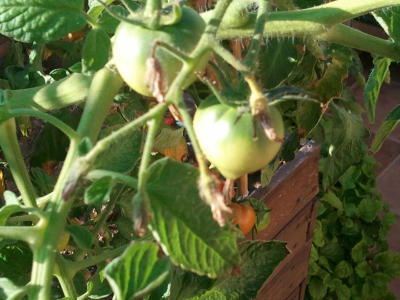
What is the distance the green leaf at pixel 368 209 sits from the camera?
183 cm

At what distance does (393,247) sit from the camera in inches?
79.7

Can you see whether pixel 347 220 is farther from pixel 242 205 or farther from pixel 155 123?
pixel 155 123

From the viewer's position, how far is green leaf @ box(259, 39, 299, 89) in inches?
25.3

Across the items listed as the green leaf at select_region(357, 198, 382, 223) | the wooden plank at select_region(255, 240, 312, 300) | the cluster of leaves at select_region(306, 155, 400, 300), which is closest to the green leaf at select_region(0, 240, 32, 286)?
the wooden plank at select_region(255, 240, 312, 300)

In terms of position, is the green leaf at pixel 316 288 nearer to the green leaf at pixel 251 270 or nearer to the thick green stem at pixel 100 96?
the green leaf at pixel 251 270

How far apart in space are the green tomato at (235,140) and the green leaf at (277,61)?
28cm

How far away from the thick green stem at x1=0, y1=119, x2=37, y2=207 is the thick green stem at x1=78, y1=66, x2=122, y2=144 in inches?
3.4

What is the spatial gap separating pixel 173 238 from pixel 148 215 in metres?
0.04

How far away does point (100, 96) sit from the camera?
0.49 meters

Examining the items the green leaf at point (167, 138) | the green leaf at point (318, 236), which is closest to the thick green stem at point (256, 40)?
the green leaf at point (167, 138)

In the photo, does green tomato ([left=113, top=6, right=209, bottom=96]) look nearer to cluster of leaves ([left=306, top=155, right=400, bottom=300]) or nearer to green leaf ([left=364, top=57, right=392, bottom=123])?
green leaf ([left=364, top=57, right=392, bottom=123])

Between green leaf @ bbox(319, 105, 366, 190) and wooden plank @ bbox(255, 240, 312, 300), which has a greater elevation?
green leaf @ bbox(319, 105, 366, 190)

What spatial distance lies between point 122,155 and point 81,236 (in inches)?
2.8

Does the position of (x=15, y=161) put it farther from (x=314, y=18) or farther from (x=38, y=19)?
(x=314, y=18)
